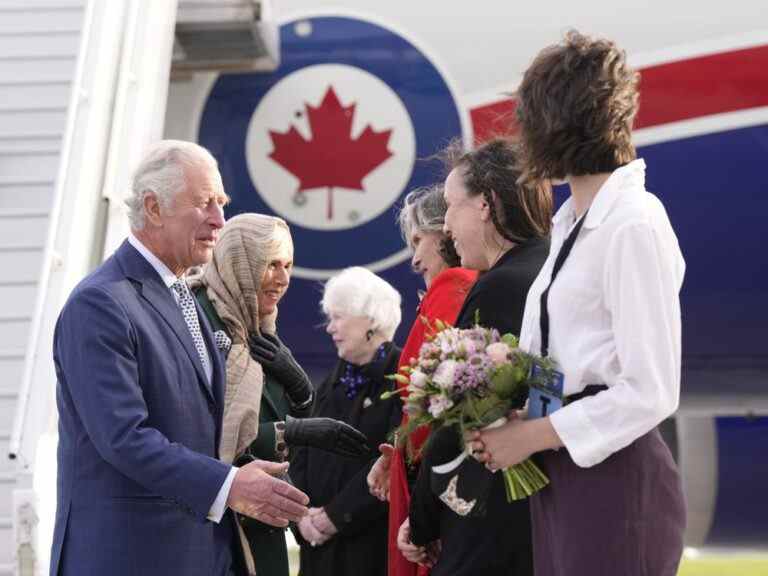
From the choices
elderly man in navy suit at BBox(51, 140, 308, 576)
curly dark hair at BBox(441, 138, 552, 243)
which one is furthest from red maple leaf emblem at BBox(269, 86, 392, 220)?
elderly man in navy suit at BBox(51, 140, 308, 576)

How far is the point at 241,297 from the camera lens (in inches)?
125

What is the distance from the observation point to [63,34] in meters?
6.12

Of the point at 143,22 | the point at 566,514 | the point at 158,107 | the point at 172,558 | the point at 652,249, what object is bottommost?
the point at 172,558

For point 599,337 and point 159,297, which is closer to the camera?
point 599,337

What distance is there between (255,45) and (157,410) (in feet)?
12.3

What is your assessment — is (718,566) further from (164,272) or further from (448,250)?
(164,272)

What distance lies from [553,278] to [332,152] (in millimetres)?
3850

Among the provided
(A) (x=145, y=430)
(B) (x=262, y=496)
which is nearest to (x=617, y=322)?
(B) (x=262, y=496)

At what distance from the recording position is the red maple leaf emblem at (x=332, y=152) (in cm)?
604

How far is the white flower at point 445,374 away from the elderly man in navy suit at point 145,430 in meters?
0.47

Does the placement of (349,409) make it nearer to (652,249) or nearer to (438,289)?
(438,289)

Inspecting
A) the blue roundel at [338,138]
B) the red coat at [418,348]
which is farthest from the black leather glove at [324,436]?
the blue roundel at [338,138]

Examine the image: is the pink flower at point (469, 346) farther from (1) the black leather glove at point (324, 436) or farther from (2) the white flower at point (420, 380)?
(1) the black leather glove at point (324, 436)

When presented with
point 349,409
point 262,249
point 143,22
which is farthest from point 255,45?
point 262,249
